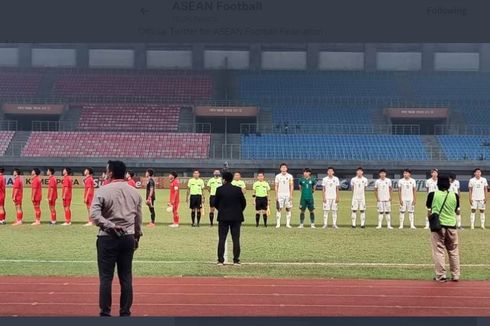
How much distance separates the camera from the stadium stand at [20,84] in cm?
1808

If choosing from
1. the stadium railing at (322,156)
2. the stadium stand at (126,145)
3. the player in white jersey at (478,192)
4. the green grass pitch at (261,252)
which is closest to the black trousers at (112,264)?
the green grass pitch at (261,252)

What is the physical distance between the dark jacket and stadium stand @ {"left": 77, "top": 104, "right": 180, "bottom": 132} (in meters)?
13.9

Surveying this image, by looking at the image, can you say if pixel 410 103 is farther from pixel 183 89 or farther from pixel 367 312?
pixel 367 312

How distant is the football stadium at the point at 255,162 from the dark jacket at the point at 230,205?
35.2 inches

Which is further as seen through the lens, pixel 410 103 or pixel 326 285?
pixel 410 103

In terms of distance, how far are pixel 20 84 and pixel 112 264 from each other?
44.9 ft

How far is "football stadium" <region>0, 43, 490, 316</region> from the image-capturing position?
973cm

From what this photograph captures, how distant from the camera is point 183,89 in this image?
25.6 m

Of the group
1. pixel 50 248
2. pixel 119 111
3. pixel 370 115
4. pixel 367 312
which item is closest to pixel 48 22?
pixel 367 312

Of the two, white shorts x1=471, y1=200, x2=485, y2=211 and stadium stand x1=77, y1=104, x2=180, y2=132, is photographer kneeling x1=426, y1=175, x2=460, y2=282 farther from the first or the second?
stadium stand x1=77, y1=104, x2=180, y2=132

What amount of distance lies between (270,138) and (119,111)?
21.7 ft

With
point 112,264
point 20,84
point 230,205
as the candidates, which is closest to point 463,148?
point 20,84

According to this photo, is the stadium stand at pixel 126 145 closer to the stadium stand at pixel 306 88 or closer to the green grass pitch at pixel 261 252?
the stadium stand at pixel 306 88

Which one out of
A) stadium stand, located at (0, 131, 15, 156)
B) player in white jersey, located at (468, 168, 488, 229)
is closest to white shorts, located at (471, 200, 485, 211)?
player in white jersey, located at (468, 168, 488, 229)
